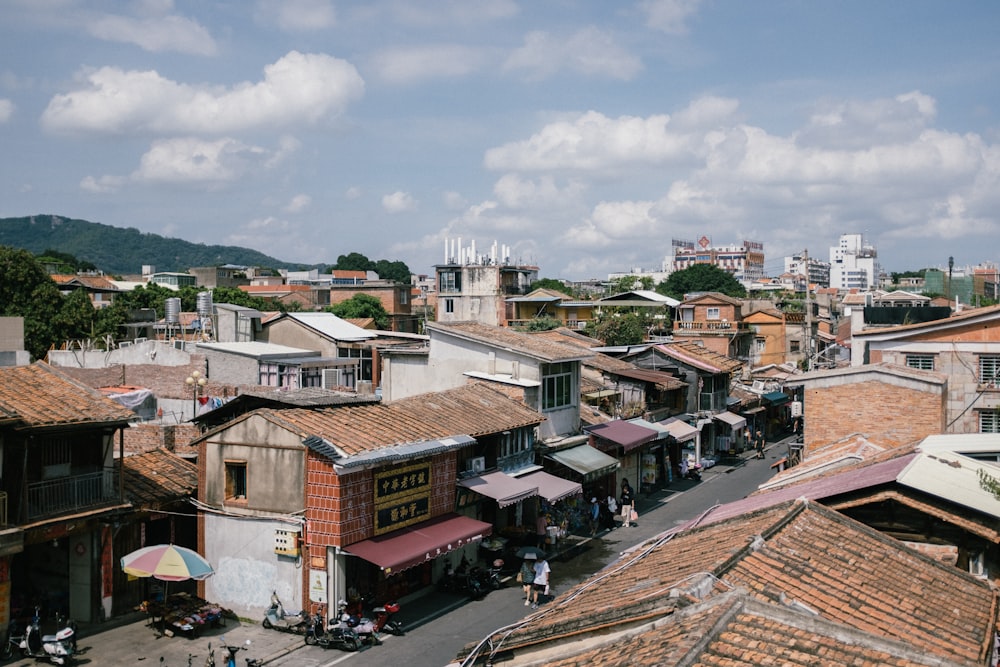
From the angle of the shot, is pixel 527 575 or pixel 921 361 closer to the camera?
pixel 527 575

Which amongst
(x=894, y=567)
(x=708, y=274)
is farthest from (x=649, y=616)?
(x=708, y=274)

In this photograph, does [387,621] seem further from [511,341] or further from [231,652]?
[511,341]

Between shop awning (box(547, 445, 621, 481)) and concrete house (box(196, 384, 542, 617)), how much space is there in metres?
6.90

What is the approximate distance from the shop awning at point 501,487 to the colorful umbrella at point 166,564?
7.98 meters

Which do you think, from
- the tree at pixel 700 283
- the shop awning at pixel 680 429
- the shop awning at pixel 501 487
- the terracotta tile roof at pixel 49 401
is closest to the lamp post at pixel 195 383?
the terracotta tile roof at pixel 49 401

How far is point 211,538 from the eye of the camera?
22.9 metres

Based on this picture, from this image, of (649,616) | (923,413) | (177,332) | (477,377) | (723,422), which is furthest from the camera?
(177,332)

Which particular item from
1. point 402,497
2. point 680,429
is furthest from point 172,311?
point 402,497

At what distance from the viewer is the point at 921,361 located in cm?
3297

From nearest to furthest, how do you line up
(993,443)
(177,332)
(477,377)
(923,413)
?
(993,443), (923,413), (477,377), (177,332)

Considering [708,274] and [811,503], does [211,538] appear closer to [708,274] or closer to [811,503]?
[811,503]

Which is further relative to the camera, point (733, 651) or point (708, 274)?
point (708, 274)

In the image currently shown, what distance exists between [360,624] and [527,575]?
5.56 meters

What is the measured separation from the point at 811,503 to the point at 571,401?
Answer: 2061 centimetres
